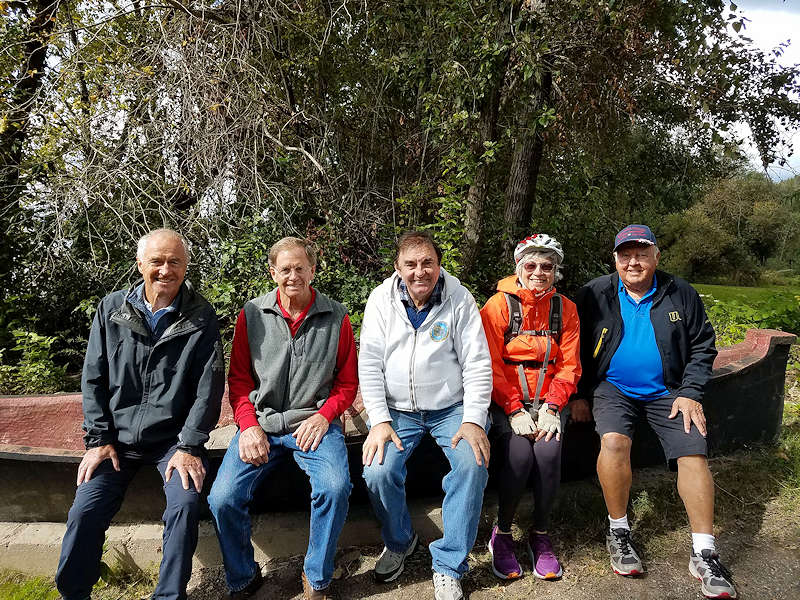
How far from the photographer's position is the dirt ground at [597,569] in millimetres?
2252

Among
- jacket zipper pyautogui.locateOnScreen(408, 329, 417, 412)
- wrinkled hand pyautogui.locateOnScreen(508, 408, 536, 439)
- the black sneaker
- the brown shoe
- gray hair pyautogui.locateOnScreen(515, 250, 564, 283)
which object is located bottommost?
the black sneaker

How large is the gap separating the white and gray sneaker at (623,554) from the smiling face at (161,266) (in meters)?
2.40

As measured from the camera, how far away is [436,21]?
4711 mm

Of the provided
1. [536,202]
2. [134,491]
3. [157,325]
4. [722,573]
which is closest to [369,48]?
[536,202]

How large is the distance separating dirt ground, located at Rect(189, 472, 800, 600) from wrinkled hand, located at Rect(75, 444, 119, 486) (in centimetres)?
75

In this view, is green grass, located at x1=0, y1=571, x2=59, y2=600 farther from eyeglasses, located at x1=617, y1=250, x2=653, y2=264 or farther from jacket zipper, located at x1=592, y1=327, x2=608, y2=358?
eyeglasses, located at x1=617, y1=250, x2=653, y2=264

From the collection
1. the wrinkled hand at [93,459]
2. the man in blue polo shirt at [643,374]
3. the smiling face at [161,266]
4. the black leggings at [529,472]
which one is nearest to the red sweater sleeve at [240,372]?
the smiling face at [161,266]

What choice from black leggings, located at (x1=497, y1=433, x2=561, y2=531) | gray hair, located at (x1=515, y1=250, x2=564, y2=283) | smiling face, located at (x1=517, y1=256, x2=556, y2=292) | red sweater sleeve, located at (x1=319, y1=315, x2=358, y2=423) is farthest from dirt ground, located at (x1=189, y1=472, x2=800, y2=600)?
gray hair, located at (x1=515, y1=250, x2=564, y2=283)

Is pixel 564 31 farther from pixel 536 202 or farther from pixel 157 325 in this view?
pixel 157 325

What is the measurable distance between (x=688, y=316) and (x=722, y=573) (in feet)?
3.80

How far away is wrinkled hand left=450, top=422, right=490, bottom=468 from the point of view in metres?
2.24

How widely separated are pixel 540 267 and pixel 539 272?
27 millimetres

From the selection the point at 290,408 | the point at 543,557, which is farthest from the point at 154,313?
the point at 543,557

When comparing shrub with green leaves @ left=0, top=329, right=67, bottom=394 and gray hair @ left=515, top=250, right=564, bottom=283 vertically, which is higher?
gray hair @ left=515, top=250, right=564, bottom=283
